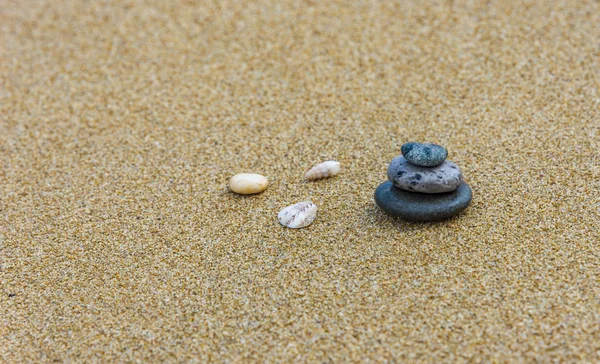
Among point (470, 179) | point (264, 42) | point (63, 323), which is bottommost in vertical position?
point (63, 323)

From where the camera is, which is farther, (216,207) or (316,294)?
(216,207)

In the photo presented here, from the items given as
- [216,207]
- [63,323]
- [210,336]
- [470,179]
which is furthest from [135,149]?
[470,179]

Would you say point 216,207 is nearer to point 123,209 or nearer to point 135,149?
point 123,209

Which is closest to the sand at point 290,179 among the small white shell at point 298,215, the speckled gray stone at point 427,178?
the small white shell at point 298,215

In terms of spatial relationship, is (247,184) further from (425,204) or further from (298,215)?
(425,204)

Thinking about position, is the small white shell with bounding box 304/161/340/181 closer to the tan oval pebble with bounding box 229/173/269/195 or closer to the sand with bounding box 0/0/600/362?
the sand with bounding box 0/0/600/362

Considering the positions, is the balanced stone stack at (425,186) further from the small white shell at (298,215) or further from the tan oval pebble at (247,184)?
the tan oval pebble at (247,184)

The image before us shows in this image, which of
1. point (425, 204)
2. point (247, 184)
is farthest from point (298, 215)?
point (425, 204)
